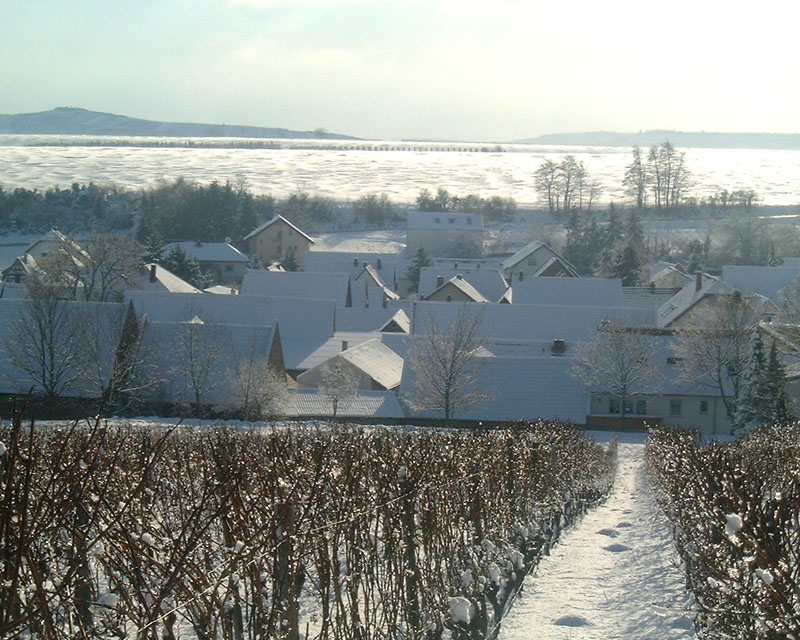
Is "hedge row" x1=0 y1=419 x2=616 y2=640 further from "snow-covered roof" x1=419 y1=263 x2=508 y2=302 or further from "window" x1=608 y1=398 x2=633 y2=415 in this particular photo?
"snow-covered roof" x1=419 y1=263 x2=508 y2=302

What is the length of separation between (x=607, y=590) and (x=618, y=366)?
2889cm

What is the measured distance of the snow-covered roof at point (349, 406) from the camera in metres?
33.8

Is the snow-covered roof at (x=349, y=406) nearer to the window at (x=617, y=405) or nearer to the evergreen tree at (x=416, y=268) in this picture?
the window at (x=617, y=405)

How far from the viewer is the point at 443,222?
3639 inches

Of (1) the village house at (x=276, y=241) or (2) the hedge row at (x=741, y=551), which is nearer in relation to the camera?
(2) the hedge row at (x=741, y=551)

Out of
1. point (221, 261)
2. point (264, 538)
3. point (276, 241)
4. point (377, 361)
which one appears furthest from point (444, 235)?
point (264, 538)

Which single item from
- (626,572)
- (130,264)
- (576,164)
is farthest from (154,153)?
(626,572)

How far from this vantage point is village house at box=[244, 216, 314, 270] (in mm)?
87750

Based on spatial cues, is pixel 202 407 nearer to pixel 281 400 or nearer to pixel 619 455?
pixel 281 400

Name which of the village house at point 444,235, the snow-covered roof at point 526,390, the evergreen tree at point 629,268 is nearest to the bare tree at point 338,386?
the snow-covered roof at point 526,390

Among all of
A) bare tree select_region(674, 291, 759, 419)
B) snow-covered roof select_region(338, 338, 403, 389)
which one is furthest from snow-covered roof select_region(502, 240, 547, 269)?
snow-covered roof select_region(338, 338, 403, 389)

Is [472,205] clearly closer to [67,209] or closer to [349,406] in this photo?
[67,209]

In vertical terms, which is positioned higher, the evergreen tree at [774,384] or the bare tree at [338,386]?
the evergreen tree at [774,384]

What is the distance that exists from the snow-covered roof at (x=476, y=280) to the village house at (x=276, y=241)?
2416 cm
